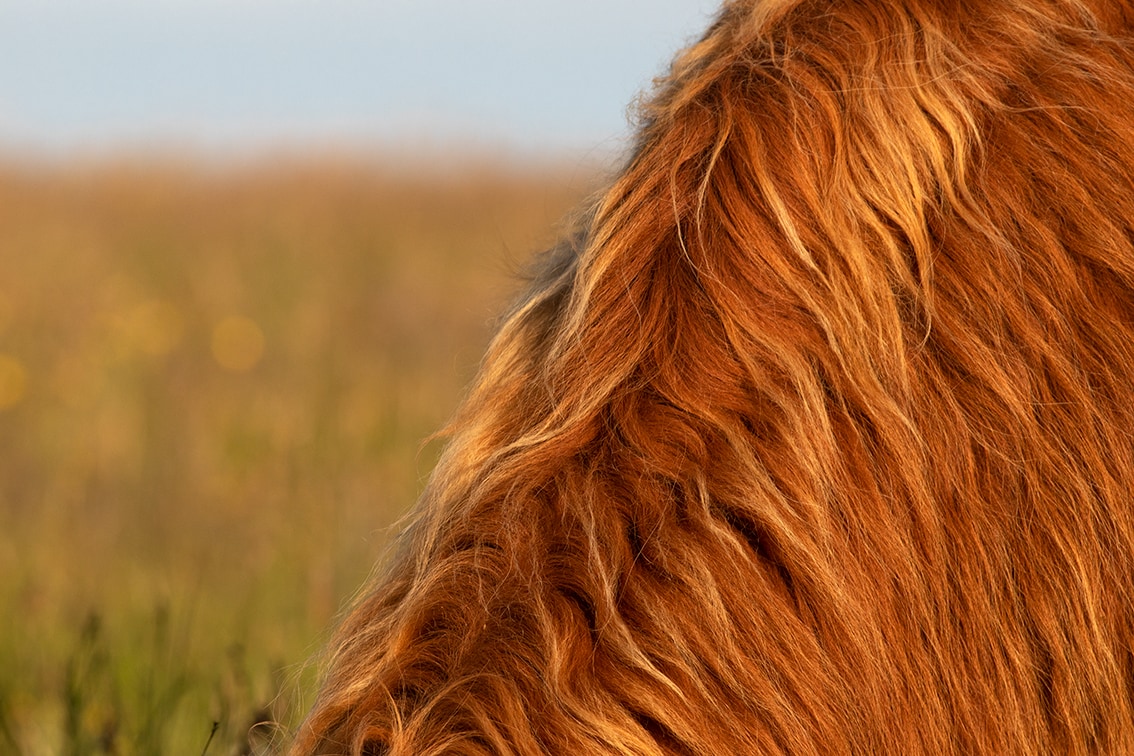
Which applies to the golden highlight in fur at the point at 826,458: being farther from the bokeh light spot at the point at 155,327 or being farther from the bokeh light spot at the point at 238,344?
the bokeh light spot at the point at 155,327

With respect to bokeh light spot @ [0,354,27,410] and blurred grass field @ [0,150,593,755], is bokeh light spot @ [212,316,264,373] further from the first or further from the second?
bokeh light spot @ [0,354,27,410]

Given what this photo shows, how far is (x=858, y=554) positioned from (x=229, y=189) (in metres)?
10.3

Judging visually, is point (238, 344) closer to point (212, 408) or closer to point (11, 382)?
point (212, 408)

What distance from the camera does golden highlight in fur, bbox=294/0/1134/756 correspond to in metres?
1.22

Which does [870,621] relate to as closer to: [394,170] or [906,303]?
[906,303]

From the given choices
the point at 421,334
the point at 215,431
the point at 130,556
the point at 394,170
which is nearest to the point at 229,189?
the point at 394,170

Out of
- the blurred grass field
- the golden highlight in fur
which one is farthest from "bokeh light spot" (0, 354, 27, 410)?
the golden highlight in fur

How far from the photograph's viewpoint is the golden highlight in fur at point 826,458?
122 cm

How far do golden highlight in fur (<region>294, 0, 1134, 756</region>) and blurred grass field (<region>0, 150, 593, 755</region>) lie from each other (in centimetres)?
46

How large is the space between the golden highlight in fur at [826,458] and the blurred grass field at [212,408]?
0.46 m

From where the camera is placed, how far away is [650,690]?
1199 millimetres

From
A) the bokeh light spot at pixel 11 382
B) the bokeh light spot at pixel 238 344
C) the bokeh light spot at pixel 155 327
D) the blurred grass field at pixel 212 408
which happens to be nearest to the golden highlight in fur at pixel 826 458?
the blurred grass field at pixel 212 408

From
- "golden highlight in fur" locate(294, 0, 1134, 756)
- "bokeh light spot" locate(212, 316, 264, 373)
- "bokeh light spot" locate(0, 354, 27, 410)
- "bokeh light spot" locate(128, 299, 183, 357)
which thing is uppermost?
"golden highlight in fur" locate(294, 0, 1134, 756)

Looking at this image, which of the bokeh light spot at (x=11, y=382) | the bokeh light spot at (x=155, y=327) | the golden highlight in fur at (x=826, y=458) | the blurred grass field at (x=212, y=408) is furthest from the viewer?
the bokeh light spot at (x=155, y=327)
